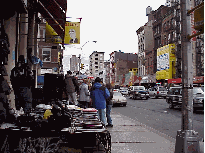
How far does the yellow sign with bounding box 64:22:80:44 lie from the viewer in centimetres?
1741

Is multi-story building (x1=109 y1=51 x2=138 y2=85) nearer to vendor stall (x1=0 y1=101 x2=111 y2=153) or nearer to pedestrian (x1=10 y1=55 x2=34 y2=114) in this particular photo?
pedestrian (x1=10 y1=55 x2=34 y2=114)

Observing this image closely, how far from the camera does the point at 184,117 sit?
579cm

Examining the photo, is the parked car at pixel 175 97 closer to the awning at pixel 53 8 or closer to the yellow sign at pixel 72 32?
the yellow sign at pixel 72 32

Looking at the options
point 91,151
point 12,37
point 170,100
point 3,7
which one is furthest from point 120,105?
point 91,151

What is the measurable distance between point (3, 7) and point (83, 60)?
3474 cm

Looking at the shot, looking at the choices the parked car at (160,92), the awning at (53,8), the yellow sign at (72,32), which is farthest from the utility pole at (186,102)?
the parked car at (160,92)

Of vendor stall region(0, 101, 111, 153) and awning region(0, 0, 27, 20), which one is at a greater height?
awning region(0, 0, 27, 20)

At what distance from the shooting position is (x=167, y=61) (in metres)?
50.3

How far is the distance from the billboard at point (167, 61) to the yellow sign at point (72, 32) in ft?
115

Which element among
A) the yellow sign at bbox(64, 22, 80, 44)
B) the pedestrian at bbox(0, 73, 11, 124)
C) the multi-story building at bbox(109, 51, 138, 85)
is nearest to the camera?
the pedestrian at bbox(0, 73, 11, 124)

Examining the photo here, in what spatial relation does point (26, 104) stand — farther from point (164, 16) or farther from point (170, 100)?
point (164, 16)

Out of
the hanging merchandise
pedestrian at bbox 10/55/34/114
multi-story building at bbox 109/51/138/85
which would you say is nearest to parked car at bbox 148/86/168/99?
pedestrian at bbox 10/55/34/114

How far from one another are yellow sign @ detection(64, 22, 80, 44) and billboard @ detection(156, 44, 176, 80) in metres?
35.1

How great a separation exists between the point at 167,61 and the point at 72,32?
3609 centimetres
